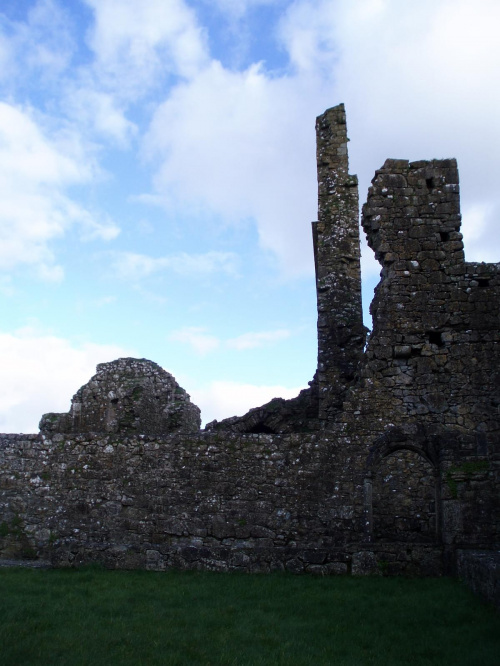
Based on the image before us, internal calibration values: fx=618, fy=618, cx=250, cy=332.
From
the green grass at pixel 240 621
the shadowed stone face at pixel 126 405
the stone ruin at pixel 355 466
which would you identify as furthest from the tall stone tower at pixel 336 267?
the green grass at pixel 240 621

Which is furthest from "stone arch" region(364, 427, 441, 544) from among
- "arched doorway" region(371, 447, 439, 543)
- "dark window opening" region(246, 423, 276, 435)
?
"dark window opening" region(246, 423, 276, 435)

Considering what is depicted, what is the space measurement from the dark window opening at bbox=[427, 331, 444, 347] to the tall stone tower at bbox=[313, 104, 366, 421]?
13.4 ft

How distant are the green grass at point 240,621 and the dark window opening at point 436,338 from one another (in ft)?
13.7

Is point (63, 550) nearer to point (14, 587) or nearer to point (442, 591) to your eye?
point (14, 587)

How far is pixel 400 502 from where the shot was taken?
41.0ft

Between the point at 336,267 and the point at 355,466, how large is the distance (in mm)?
7832

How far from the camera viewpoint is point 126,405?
14609 millimetres

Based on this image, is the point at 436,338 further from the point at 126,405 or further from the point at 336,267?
the point at 126,405

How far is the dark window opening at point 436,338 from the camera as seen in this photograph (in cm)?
1086

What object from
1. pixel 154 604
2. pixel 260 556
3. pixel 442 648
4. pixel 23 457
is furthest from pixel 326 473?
pixel 23 457

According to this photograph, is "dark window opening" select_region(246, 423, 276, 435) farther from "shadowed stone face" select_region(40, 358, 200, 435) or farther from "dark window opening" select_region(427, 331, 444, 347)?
"dark window opening" select_region(427, 331, 444, 347)

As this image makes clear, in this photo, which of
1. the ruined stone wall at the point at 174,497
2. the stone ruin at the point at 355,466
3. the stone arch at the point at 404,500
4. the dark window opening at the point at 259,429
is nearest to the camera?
the stone ruin at the point at 355,466

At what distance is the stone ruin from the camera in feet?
29.9

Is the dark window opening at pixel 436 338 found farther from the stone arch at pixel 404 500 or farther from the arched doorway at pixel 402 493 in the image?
the arched doorway at pixel 402 493
